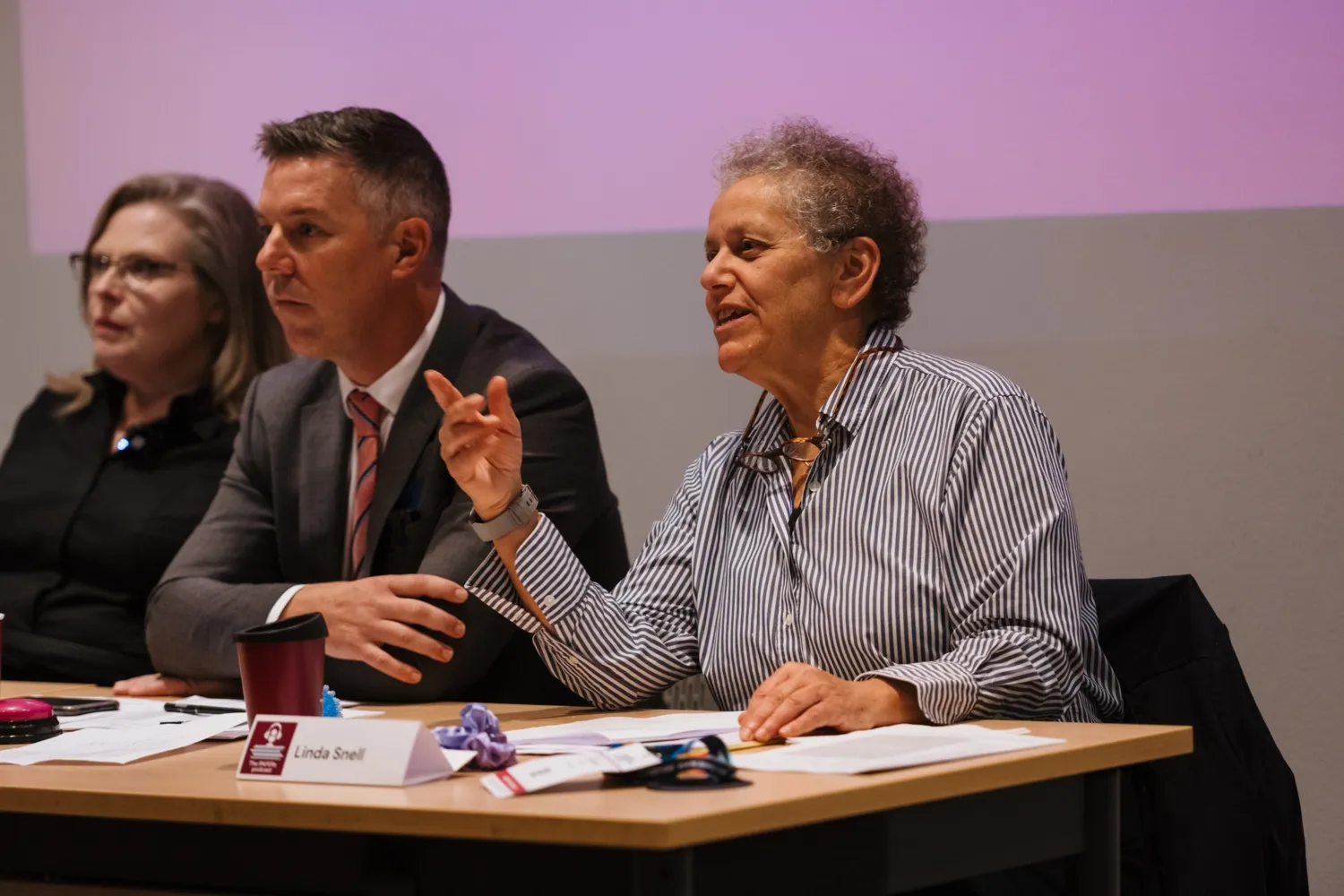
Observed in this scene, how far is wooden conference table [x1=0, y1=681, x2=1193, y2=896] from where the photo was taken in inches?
50.9

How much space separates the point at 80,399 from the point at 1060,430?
1.94 meters

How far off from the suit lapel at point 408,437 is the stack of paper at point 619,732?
2.29 feet

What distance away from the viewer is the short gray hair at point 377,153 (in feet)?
8.98

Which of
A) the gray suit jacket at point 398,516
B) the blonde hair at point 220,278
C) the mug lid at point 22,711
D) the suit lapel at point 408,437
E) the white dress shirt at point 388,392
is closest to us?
the mug lid at point 22,711

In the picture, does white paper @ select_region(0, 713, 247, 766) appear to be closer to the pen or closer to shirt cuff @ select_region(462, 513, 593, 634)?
the pen

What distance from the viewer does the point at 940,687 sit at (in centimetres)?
179

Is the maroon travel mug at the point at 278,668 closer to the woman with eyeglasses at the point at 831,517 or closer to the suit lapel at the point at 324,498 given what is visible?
the woman with eyeglasses at the point at 831,517

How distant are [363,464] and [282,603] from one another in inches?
13.4

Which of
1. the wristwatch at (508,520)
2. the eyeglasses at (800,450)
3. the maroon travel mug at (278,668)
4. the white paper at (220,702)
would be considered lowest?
the white paper at (220,702)

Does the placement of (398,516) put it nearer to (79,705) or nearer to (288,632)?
(79,705)

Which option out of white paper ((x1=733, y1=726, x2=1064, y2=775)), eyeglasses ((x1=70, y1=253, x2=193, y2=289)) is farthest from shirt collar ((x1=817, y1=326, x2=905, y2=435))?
eyeglasses ((x1=70, y1=253, x2=193, y2=289))

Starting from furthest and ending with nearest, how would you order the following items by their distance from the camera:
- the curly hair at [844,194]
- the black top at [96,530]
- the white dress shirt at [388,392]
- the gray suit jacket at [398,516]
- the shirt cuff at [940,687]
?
the black top at [96,530]
the white dress shirt at [388,392]
the gray suit jacket at [398,516]
the curly hair at [844,194]
the shirt cuff at [940,687]

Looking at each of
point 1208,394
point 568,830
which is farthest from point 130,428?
point 568,830

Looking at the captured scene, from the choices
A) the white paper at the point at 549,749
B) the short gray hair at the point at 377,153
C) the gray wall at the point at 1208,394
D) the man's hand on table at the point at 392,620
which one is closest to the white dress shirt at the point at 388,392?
the short gray hair at the point at 377,153
